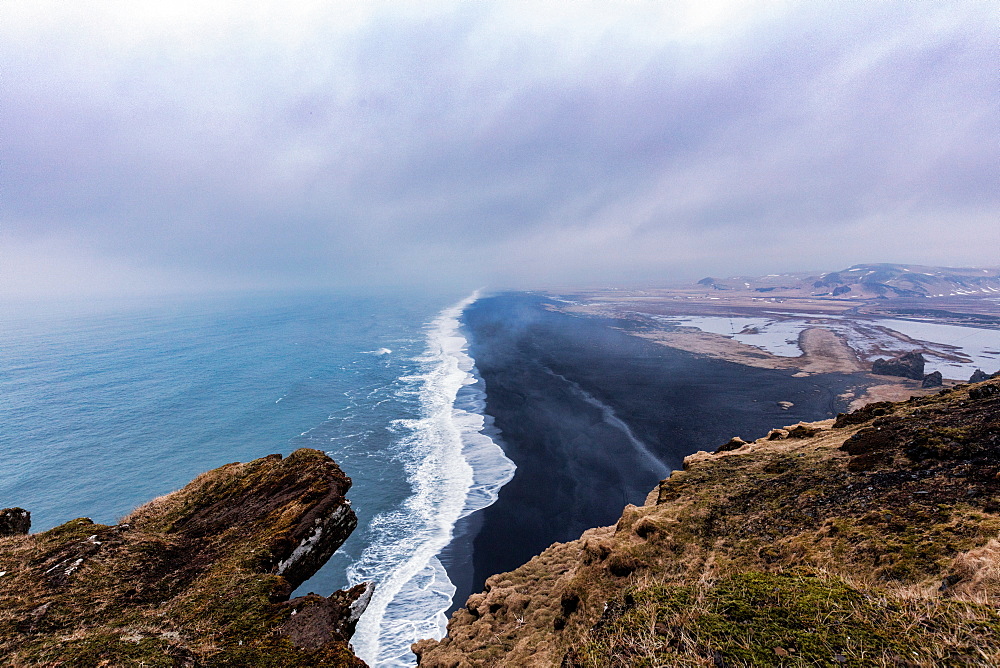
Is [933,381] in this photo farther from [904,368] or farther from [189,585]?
[189,585]

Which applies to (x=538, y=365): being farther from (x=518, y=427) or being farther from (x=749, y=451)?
(x=749, y=451)

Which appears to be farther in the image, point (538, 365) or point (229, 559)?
point (538, 365)

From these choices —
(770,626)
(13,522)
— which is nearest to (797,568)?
(770,626)

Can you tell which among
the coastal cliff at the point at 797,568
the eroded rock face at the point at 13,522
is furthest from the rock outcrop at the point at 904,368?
the eroded rock face at the point at 13,522

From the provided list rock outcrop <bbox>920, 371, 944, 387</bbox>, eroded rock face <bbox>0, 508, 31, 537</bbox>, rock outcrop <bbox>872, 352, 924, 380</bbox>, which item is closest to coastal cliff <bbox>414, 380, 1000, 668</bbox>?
eroded rock face <bbox>0, 508, 31, 537</bbox>

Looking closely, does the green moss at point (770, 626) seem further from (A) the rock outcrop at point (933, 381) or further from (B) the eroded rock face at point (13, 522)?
(A) the rock outcrop at point (933, 381)

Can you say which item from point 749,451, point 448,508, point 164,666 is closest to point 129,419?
point 448,508

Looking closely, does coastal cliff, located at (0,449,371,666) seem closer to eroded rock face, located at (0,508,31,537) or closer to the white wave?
eroded rock face, located at (0,508,31,537)
